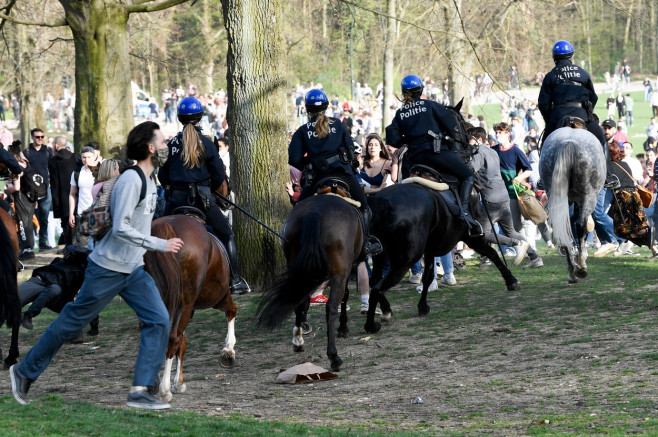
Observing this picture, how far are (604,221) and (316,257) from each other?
949 centimetres

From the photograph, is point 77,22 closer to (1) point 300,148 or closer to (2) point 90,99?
(2) point 90,99

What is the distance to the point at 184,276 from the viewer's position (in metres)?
8.59

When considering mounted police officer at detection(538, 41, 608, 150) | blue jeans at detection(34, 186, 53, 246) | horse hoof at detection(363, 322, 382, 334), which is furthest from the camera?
blue jeans at detection(34, 186, 53, 246)

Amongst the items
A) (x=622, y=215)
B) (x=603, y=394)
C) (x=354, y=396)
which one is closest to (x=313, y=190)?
(x=354, y=396)

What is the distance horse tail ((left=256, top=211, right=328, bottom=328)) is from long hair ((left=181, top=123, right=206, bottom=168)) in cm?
138

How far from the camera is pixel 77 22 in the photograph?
1798cm

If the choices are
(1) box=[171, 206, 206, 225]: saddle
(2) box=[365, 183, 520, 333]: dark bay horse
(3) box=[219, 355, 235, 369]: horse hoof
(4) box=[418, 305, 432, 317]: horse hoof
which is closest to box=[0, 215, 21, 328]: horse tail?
(1) box=[171, 206, 206, 225]: saddle

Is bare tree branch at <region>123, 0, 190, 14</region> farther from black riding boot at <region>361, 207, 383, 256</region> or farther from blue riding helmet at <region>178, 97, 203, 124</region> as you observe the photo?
black riding boot at <region>361, 207, 383, 256</region>

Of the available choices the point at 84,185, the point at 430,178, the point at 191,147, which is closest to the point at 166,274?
the point at 191,147

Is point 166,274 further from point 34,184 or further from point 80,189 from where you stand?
point 34,184

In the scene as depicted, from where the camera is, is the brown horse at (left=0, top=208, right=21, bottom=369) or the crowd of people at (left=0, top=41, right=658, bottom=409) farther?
the brown horse at (left=0, top=208, right=21, bottom=369)

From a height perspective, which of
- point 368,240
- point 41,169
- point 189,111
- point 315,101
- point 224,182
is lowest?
point 368,240

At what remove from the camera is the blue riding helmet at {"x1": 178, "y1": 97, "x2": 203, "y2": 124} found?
993cm

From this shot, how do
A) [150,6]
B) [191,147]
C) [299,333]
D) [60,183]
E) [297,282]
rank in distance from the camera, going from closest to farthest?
[297,282]
[191,147]
[299,333]
[150,6]
[60,183]
